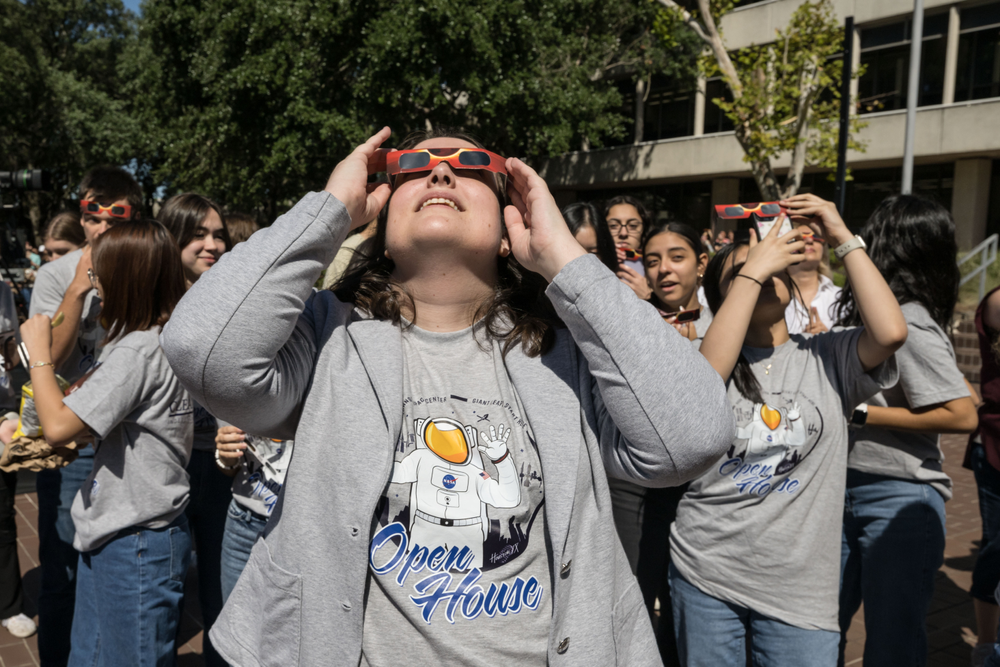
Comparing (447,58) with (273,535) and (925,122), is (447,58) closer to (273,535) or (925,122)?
(925,122)

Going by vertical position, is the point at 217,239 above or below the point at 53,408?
above

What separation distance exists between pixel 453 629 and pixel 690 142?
25279 millimetres

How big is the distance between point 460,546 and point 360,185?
799 millimetres

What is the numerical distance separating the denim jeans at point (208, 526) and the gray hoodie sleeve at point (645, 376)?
2.08 metres

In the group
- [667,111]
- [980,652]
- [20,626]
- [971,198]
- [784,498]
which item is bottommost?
[20,626]

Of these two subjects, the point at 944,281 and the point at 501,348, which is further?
the point at 944,281

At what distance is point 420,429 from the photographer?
5.07 feet

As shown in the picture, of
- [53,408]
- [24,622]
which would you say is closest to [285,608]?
[53,408]

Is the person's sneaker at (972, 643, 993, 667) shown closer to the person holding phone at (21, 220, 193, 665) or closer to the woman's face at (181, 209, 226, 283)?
the person holding phone at (21, 220, 193, 665)

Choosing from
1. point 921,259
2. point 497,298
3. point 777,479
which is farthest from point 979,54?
point 497,298

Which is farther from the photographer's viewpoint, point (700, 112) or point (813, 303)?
point (700, 112)

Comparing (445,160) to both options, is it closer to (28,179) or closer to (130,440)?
(130,440)

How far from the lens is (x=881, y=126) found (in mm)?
20750

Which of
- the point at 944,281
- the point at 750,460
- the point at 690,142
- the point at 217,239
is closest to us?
the point at 750,460
